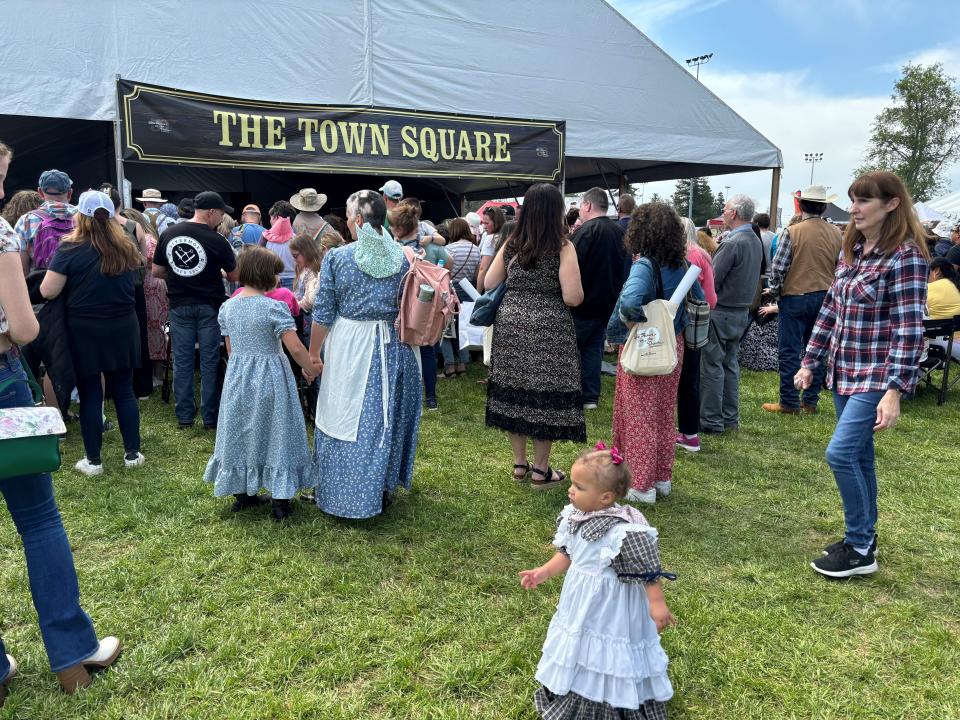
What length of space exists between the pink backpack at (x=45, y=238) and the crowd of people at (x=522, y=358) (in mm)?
12

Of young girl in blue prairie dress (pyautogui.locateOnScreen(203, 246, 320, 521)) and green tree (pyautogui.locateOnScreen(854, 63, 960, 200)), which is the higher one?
green tree (pyautogui.locateOnScreen(854, 63, 960, 200))

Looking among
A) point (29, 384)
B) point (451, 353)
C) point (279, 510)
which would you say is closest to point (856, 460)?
point (279, 510)

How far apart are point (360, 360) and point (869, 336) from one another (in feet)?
7.91

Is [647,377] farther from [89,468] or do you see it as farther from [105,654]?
[89,468]

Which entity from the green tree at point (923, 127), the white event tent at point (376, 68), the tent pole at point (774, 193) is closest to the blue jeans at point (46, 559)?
the white event tent at point (376, 68)

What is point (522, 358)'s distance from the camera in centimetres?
395

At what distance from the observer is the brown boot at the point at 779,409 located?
19.7 ft

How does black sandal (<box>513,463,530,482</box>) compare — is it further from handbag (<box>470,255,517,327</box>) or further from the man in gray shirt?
the man in gray shirt

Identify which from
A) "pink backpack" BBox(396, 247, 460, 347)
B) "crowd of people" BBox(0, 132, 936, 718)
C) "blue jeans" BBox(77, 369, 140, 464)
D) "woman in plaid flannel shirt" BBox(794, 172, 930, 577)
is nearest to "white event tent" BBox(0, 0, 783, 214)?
"crowd of people" BBox(0, 132, 936, 718)

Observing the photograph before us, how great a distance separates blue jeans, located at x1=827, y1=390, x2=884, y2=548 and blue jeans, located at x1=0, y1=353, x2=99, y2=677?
310 cm

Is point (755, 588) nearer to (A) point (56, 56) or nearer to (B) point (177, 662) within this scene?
(B) point (177, 662)

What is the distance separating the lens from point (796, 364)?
5863mm

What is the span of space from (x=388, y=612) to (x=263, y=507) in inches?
53.1

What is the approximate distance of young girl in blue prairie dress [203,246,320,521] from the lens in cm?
353
